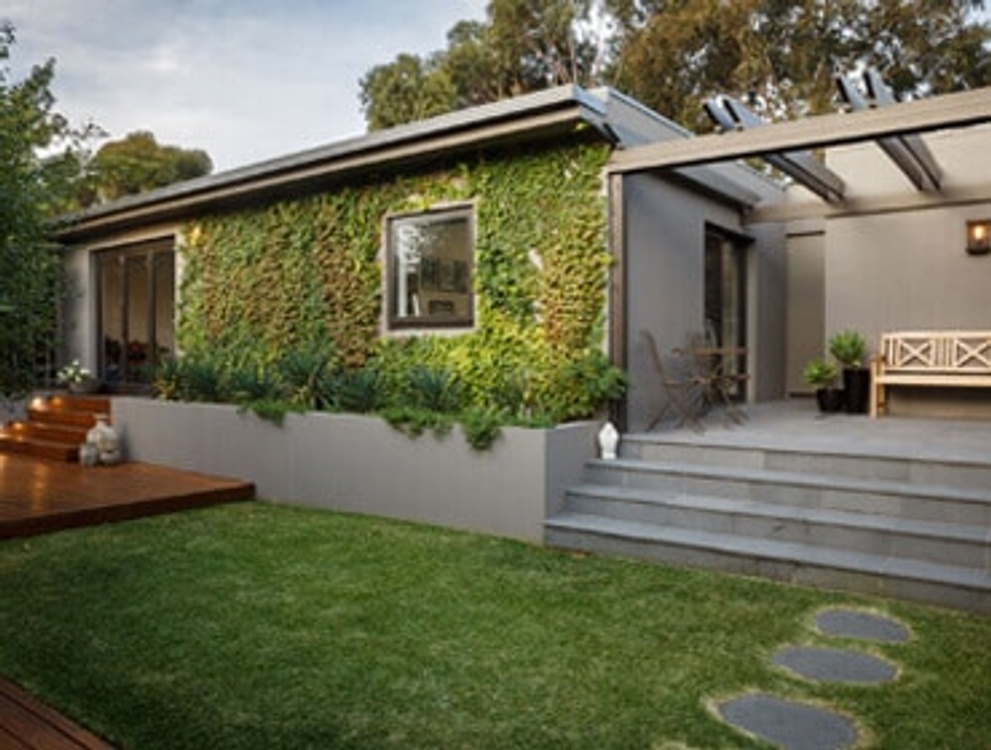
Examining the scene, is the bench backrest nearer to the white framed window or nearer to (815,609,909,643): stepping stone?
the white framed window

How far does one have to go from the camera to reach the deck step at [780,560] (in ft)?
12.3

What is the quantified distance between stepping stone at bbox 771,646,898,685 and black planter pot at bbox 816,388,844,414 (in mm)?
5162

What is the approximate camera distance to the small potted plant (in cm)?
1053

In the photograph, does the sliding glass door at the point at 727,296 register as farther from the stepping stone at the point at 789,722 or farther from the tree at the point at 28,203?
the tree at the point at 28,203

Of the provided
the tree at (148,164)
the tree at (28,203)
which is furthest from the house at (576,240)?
the tree at (148,164)

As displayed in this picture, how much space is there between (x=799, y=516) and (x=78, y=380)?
31.8 feet

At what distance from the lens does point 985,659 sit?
10.2ft

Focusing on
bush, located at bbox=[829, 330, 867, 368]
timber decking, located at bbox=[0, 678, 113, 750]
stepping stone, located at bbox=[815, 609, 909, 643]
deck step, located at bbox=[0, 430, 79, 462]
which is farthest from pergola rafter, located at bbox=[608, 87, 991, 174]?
deck step, located at bbox=[0, 430, 79, 462]

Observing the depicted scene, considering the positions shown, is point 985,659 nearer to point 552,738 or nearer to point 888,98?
point 552,738

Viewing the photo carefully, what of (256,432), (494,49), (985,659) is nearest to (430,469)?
(256,432)

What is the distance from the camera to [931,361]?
7691 millimetres

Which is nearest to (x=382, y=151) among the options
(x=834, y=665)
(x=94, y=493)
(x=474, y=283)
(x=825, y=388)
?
(x=474, y=283)

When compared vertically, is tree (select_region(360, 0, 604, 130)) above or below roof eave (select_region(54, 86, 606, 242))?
above

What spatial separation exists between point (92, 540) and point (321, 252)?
3.78m
